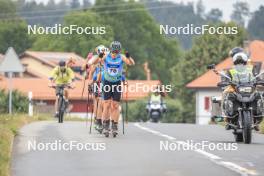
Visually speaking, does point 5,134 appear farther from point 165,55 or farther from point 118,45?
point 165,55

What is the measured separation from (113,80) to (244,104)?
288cm

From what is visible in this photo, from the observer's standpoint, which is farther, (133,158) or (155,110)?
(155,110)

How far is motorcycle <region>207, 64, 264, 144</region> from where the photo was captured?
667 inches

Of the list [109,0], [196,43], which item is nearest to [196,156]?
[196,43]

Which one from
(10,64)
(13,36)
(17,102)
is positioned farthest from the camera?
(13,36)

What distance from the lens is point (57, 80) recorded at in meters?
27.0

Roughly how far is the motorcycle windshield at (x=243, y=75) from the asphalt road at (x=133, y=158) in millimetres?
1106

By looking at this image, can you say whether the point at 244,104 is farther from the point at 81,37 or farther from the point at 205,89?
the point at 205,89

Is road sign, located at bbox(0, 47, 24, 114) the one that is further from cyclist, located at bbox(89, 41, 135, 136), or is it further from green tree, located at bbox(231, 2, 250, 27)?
green tree, located at bbox(231, 2, 250, 27)

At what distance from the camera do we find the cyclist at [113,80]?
1870 centimetres

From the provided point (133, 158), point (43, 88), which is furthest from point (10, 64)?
point (43, 88)

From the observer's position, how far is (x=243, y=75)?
56.8 ft

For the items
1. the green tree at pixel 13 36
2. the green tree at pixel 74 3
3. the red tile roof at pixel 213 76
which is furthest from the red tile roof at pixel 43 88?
the green tree at pixel 74 3

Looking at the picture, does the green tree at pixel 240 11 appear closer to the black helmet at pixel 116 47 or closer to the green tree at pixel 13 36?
the green tree at pixel 13 36
